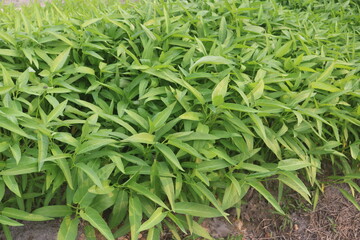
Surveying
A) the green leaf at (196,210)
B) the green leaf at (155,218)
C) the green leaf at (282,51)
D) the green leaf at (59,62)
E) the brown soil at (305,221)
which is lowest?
the brown soil at (305,221)

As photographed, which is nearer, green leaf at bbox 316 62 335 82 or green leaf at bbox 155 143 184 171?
green leaf at bbox 155 143 184 171

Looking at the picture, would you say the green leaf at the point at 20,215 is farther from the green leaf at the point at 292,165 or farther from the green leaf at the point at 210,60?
the green leaf at the point at 292,165

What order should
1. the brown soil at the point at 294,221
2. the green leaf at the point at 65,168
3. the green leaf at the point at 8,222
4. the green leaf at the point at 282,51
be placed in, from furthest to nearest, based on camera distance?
the green leaf at the point at 282,51 < the brown soil at the point at 294,221 < the green leaf at the point at 65,168 < the green leaf at the point at 8,222

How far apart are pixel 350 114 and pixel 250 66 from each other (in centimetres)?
62

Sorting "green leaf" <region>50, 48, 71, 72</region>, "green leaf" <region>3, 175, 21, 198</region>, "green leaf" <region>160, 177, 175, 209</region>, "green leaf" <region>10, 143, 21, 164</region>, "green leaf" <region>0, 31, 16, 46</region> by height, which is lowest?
"green leaf" <region>160, 177, 175, 209</region>

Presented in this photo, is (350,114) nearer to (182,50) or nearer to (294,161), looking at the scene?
(294,161)

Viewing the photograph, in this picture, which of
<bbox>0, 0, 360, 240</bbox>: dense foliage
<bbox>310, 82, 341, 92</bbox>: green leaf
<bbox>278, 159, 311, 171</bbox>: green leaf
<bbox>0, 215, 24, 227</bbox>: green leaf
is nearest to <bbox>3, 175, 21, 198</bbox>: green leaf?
<bbox>0, 0, 360, 240</bbox>: dense foliage

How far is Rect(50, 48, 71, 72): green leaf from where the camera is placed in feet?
5.78

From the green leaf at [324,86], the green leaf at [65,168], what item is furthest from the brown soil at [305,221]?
the green leaf at [65,168]

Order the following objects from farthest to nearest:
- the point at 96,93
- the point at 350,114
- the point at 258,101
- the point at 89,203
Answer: the point at 350,114
the point at 96,93
the point at 258,101
the point at 89,203

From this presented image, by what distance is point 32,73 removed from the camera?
5.75 feet

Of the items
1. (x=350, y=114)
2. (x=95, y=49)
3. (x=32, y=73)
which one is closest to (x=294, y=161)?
(x=350, y=114)

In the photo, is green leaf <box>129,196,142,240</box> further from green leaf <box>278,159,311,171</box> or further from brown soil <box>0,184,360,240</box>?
green leaf <box>278,159,311,171</box>

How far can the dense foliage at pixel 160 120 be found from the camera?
57.2 inches
